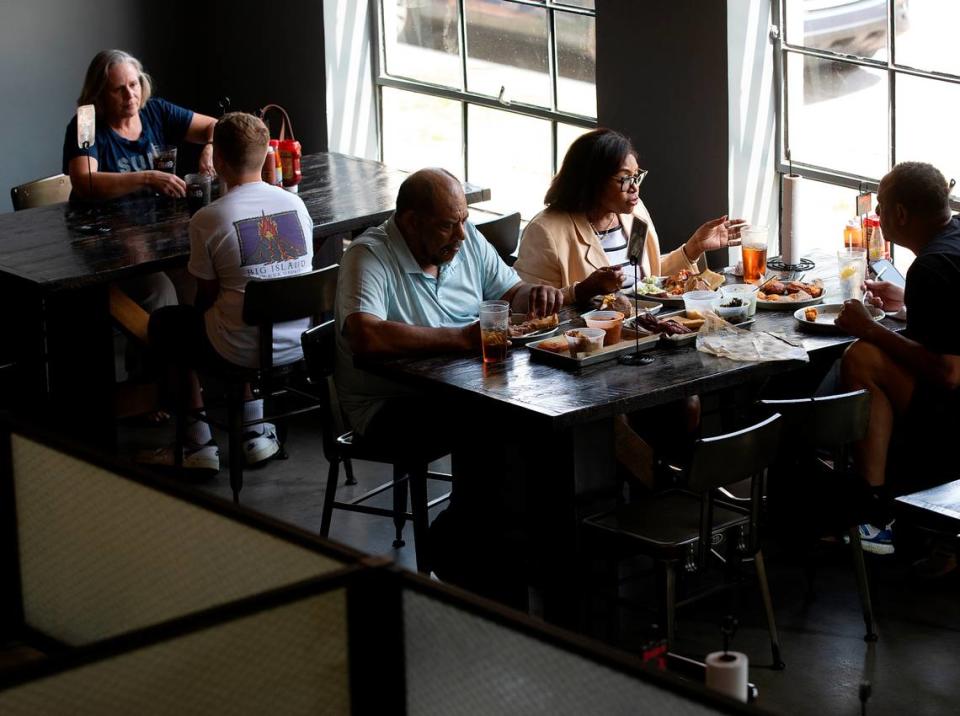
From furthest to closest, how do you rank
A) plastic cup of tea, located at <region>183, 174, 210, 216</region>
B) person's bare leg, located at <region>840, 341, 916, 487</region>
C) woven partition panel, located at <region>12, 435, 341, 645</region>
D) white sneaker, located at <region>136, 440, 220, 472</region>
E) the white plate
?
plastic cup of tea, located at <region>183, 174, 210, 216</region>
white sneaker, located at <region>136, 440, 220, 472</region>
the white plate
person's bare leg, located at <region>840, 341, 916, 487</region>
woven partition panel, located at <region>12, 435, 341, 645</region>

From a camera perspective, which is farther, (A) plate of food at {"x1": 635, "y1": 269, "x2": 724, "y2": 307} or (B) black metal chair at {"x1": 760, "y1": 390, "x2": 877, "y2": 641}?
(A) plate of food at {"x1": 635, "y1": 269, "x2": 724, "y2": 307}

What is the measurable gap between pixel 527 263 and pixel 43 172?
3.58 metres

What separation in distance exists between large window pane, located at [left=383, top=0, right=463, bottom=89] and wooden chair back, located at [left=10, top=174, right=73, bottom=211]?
1636 millimetres

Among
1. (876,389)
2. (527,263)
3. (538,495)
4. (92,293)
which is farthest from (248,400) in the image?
(876,389)

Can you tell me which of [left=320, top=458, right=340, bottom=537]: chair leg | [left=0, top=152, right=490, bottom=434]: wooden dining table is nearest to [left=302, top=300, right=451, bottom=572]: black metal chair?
[left=320, top=458, right=340, bottom=537]: chair leg

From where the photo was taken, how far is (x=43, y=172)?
704cm

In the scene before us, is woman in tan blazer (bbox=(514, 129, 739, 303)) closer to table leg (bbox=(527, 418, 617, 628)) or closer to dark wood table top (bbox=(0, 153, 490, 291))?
table leg (bbox=(527, 418, 617, 628))

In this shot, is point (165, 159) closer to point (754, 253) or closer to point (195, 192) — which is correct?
point (195, 192)

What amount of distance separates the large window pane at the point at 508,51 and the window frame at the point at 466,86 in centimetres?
2

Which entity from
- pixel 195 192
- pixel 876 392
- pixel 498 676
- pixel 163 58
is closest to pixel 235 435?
pixel 195 192

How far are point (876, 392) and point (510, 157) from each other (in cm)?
254

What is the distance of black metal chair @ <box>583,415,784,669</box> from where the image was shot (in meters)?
3.21

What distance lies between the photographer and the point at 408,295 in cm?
383

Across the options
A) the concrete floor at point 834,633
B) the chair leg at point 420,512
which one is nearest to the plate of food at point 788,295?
the concrete floor at point 834,633
